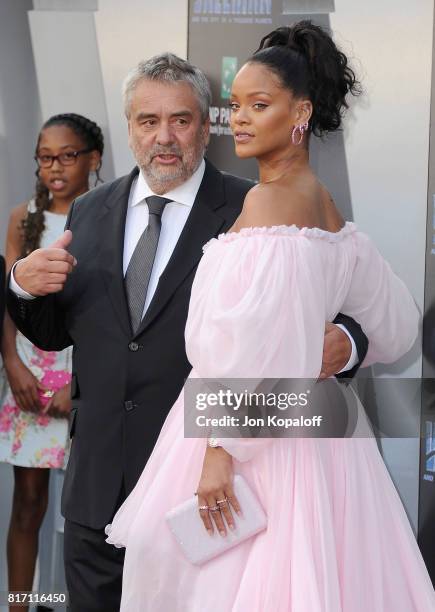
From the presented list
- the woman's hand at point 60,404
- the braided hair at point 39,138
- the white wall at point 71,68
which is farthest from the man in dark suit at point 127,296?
the white wall at point 71,68

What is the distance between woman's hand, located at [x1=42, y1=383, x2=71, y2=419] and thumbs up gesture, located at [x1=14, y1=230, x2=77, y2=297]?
1.17 m

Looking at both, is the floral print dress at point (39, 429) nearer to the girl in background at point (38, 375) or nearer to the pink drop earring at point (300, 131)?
the girl in background at point (38, 375)

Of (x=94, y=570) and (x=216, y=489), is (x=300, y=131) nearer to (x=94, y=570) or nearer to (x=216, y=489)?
(x=216, y=489)

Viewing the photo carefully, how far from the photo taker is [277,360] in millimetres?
2283

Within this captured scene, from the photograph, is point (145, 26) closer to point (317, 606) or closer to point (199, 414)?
point (199, 414)

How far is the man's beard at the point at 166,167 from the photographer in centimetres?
300

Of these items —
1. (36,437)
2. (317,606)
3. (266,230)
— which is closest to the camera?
(317,606)

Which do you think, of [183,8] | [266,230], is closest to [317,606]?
[266,230]

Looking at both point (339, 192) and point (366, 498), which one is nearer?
point (366, 498)

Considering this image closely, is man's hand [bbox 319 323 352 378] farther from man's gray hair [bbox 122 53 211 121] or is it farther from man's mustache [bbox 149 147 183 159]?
man's gray hair [bbox 122 53 211 121]

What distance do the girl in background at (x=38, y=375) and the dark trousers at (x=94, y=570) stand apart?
1.04 metres

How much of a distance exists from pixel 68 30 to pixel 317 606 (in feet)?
9.28

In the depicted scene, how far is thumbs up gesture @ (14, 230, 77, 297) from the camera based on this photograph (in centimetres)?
283

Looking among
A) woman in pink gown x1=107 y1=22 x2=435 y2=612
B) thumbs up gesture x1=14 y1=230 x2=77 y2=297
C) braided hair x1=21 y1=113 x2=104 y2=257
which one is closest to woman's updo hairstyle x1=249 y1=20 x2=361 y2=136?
woman in pink gown x1=107 y1=22 x2=435 y2=612
